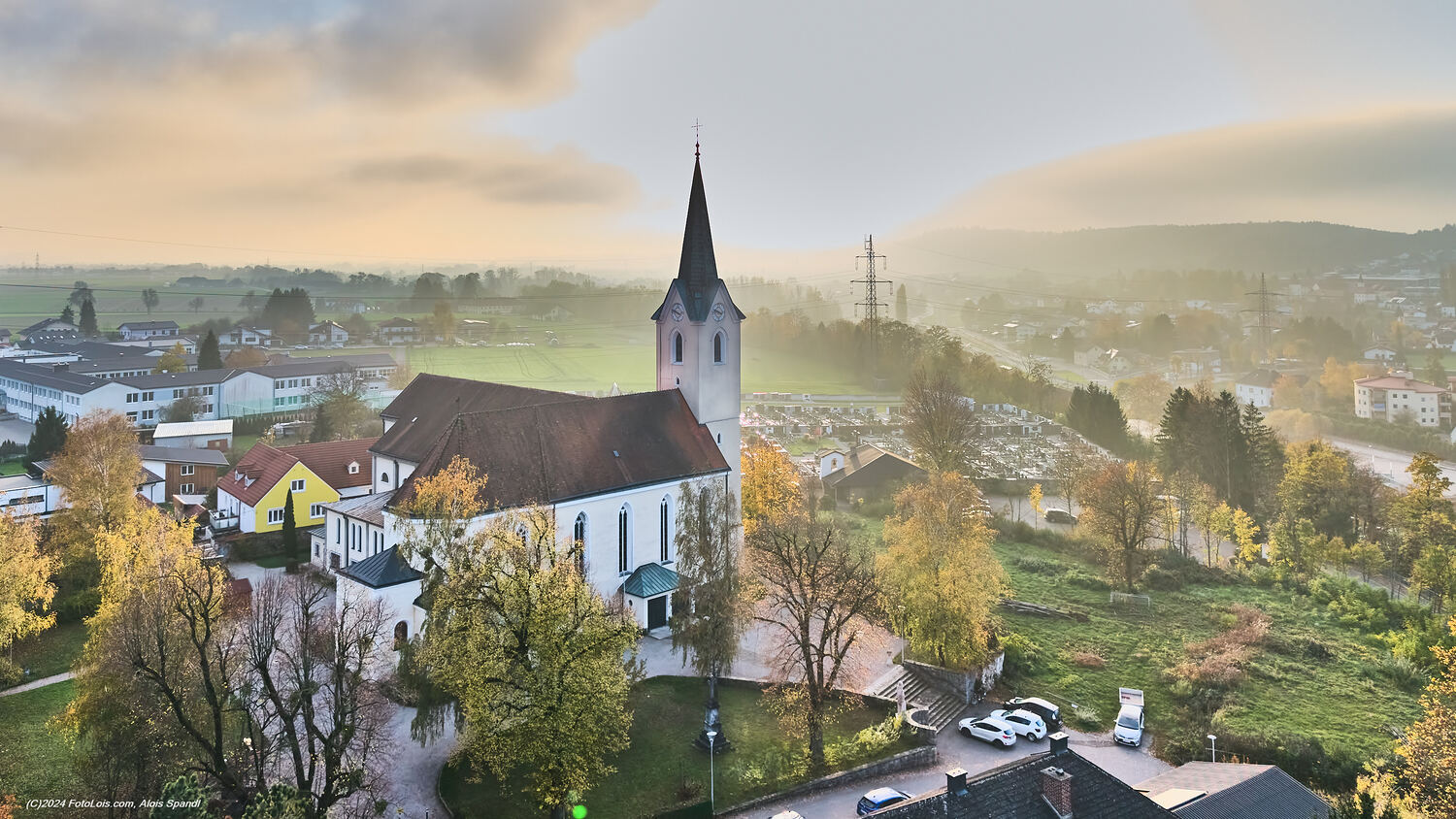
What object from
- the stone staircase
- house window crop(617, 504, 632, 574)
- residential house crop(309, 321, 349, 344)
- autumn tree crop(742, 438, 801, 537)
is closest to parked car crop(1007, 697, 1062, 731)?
the stone staircase

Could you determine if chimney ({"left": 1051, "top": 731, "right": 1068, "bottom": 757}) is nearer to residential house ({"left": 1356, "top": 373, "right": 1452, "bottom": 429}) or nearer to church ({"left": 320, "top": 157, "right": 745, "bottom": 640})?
church ({"left": 320, "top": 157, "right": 745, "bottom": 640})

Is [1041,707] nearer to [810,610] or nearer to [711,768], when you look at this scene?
[810,610]

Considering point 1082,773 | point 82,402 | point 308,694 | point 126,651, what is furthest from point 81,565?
point 1082,773

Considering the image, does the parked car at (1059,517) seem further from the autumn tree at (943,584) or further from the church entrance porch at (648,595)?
the church entrance porch at (648,595)

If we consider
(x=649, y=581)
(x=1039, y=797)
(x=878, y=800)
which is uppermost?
(x=1039, y=797)

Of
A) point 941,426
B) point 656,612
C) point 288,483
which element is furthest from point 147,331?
point 941,426

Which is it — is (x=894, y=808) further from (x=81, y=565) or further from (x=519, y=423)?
(x=81, y=565)
